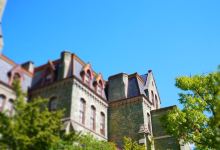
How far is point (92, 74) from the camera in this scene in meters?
28.3

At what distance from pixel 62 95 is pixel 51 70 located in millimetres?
3189

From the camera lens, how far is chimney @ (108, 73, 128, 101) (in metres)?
31.5

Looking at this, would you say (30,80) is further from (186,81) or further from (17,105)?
(186,81)

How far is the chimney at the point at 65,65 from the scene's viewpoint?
998 inches

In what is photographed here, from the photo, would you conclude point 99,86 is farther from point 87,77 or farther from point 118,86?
point 118,86

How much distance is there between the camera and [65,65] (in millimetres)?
25609

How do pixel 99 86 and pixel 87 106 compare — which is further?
pixel 99 86

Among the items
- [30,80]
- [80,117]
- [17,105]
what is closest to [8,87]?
[30,80]

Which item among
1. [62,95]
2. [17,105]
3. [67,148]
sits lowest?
[67,148]

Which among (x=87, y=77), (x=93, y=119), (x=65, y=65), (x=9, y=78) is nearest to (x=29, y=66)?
(x=9, y=78)

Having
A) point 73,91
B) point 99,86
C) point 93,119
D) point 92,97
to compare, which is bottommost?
point 93,119

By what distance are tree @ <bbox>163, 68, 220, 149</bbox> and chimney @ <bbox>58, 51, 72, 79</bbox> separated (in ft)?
32.9

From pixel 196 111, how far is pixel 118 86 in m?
12.2

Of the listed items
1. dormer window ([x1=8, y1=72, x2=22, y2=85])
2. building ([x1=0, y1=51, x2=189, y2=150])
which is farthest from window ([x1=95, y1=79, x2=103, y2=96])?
dormer window ([x1=8, y1=72, x2=22, y2=85])
